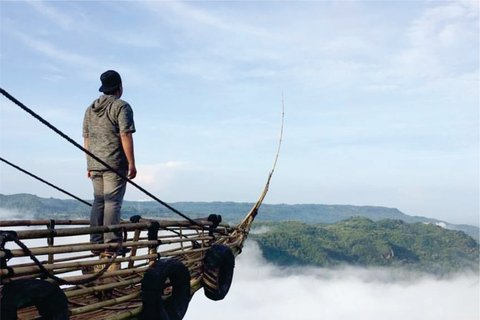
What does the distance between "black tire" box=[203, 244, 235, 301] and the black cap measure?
3.11 meters

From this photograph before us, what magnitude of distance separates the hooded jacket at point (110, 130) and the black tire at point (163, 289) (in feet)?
5.52

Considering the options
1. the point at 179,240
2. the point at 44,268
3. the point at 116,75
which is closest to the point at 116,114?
the point at 116,75

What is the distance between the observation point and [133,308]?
6293 millimetres

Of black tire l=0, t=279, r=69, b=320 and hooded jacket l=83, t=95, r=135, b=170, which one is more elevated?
hooded jacket l=83, t=95, r=135, b=170

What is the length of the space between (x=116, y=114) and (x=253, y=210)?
4.71 metres

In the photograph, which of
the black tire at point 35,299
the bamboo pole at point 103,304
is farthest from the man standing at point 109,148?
the black tire at point 35,299

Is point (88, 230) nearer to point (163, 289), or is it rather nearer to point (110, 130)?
point (163, 289)

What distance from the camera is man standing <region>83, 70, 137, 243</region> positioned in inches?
284

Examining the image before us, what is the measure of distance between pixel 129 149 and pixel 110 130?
463mm

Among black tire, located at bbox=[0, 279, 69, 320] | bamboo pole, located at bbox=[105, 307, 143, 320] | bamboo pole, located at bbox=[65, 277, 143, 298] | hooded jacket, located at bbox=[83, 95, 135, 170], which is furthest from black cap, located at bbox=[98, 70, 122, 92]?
black tire, located at bbox=[0, 279, 69, 320]

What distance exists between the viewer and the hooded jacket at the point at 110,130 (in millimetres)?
A: 7230

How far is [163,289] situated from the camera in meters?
6.64

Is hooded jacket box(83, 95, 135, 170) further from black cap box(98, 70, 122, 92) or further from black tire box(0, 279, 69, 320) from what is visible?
black tire box(0, 279, 69, 320)

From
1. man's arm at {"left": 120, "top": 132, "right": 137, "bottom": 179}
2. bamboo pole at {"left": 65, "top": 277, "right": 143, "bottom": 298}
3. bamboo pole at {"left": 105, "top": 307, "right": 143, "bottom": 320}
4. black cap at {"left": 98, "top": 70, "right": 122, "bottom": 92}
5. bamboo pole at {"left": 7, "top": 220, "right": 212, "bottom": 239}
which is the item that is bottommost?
bamboo pole at {"left": 105, "top": 307, "right": 143, "bottom": 320}
